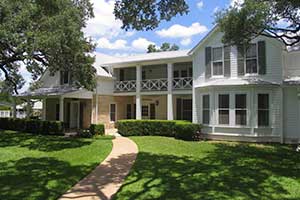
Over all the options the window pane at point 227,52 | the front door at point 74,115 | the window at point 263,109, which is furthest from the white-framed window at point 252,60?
the front door at point 74,115

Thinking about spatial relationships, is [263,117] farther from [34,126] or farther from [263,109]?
[34,126]

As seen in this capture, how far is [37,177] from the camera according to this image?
32.8 ft

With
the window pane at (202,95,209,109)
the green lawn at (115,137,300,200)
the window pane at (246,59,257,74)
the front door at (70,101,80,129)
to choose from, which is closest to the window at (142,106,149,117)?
the front door at (70,101,80,129)

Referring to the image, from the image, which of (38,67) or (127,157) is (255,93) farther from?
(38,67)

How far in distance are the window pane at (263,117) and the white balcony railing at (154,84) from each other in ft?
29.3

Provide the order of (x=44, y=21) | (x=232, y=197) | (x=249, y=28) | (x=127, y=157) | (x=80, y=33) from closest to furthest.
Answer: (x=232, y=197)
(x=127, y=157)
(x=249, y=28)
(x=44, y=21)
(x=80, y=33)

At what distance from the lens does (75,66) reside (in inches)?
788

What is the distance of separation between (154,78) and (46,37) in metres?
13.6

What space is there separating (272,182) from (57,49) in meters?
13.5

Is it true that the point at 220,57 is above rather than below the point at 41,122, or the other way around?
above

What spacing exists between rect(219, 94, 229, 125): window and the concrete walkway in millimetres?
7922

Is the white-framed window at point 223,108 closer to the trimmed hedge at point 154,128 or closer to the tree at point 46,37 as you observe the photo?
the trimmed hedge at point 154,128

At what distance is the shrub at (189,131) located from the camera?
20.5m

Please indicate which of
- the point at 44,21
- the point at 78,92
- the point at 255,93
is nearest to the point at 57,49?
the point at 44,21
